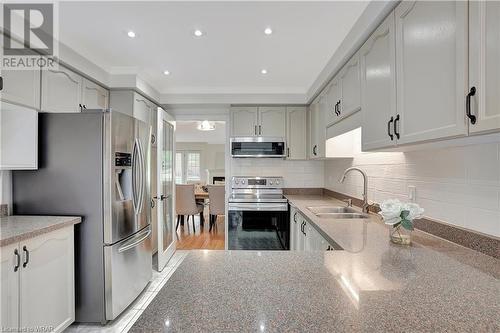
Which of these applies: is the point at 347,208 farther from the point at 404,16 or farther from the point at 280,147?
the point at 404,16

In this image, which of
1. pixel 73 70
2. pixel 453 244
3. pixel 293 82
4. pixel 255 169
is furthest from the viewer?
pixel 255 169

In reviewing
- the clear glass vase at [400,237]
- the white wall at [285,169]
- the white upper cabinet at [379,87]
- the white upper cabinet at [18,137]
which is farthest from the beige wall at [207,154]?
the clear glass vase at [400,237]

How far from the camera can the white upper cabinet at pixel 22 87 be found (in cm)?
174

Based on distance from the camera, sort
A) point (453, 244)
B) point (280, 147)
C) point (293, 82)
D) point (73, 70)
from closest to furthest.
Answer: point (453, 244), point (73, 70), point (293, 82), point (280, 147)

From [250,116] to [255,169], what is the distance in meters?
0.82

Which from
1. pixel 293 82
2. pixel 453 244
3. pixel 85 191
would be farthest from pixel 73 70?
pixel 453 244

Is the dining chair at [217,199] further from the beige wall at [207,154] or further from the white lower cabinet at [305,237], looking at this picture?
the beige wall at [207,154]

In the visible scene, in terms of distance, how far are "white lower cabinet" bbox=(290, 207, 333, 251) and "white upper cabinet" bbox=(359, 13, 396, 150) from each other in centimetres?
72

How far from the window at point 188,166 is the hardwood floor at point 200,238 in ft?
13.4

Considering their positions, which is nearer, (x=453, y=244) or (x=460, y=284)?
(x=460, y=284)

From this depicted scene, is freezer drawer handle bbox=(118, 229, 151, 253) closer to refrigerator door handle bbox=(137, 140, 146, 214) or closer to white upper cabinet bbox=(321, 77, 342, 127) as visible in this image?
refrigerator door handle bbox=(137, 140, 146, 214)

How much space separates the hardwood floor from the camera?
13.4 ft

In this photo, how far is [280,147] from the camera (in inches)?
142

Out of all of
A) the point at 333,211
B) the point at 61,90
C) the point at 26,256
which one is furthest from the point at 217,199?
the point at 26,256
